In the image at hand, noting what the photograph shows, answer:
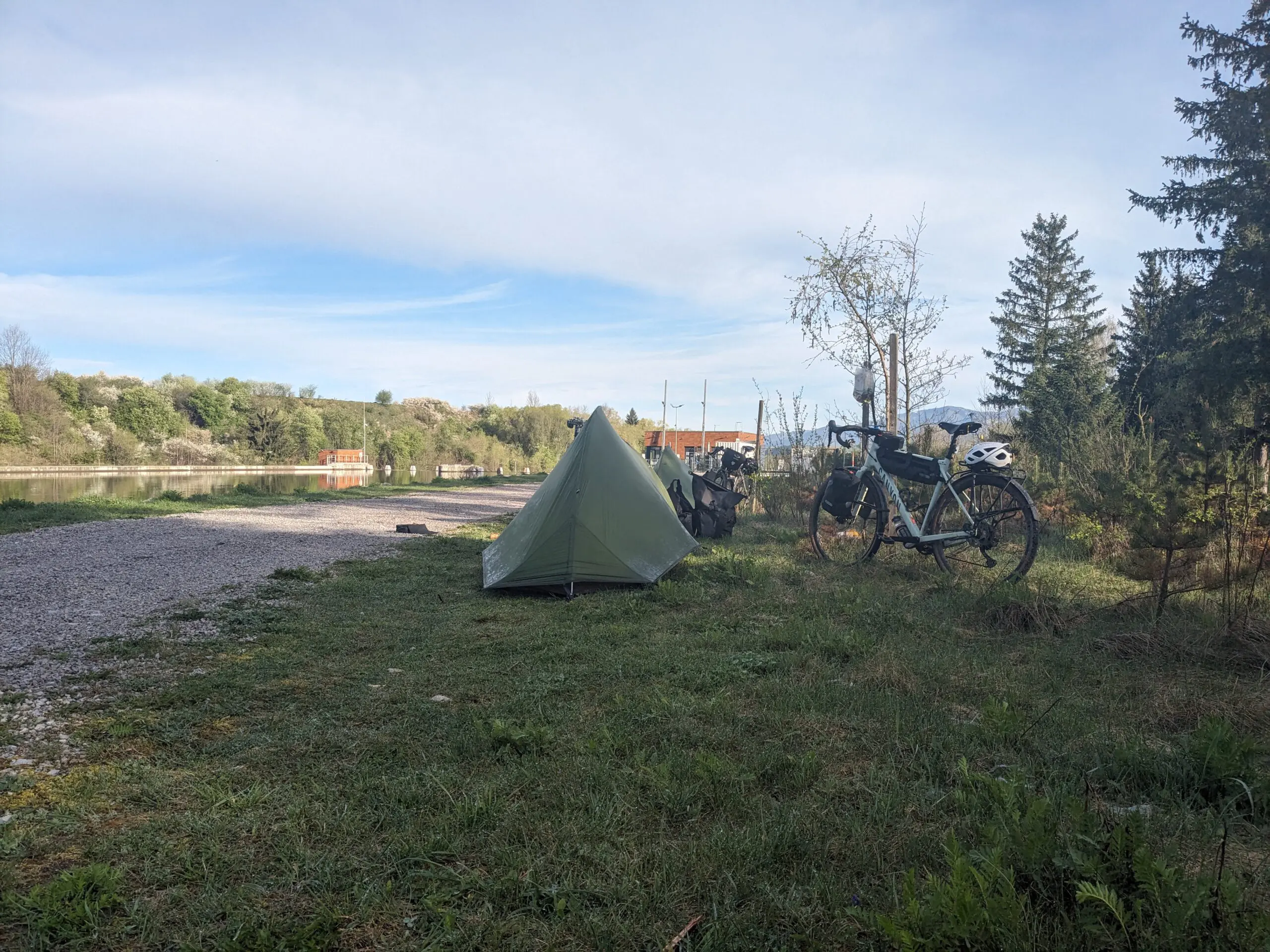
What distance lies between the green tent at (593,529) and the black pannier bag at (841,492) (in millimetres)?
1537

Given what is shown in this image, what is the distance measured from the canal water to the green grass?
1615cm

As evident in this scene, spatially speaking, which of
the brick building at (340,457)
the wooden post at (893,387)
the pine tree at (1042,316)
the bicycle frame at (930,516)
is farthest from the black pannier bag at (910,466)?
the brick building at (340,457)

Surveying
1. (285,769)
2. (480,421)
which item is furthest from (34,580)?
(480,421)

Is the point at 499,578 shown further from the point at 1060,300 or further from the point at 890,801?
the point at 1060,300

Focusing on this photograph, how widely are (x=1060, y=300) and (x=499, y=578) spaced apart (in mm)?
34782

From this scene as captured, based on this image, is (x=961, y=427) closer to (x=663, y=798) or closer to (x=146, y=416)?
(x=663, y=798)

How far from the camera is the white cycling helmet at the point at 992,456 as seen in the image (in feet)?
19.2

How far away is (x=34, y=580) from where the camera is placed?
250 inches

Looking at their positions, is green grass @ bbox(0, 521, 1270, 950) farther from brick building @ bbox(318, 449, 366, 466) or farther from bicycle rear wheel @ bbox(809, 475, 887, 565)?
brick building @ bbox(318, 449, 366, 466)

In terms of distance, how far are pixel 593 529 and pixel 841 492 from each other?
256 cm

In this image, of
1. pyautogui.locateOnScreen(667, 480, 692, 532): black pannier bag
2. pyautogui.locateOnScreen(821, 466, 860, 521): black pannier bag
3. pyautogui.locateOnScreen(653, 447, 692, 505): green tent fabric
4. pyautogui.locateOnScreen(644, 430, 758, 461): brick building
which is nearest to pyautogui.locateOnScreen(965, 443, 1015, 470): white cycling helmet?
pyautogui.locateOnScreen(821, 466, 860, 521): black pannier bag

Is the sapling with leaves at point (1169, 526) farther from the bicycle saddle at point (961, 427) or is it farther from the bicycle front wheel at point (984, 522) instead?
the bicycle saddle at point (961, 427)

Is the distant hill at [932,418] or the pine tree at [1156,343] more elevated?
the pine tree at [1156,343]

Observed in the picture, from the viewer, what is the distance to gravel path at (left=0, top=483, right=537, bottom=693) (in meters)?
4.38
